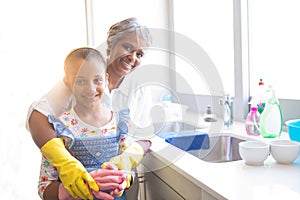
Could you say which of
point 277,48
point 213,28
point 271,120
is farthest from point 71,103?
point 213,28

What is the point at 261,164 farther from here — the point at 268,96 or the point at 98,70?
the point at 98,70

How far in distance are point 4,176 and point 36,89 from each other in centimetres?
67

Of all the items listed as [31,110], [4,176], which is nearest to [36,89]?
[4,176]

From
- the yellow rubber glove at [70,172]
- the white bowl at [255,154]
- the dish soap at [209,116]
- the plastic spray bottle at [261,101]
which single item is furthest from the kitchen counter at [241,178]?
the dish soap at [209,116]

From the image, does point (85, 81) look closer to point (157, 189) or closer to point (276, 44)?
point (157, 189)

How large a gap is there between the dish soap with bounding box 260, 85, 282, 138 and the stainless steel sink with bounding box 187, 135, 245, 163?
205 mm

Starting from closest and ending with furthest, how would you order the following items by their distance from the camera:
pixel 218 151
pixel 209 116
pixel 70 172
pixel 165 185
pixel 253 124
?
pixel 70 172 < pixel 165 185 < pixel 253 124 < pixel 218 151 < pixel 209 116

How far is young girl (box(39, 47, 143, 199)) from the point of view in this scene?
91cm

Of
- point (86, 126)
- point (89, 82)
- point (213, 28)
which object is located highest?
point (213, 28)

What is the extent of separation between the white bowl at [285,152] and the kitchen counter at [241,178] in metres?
0.02

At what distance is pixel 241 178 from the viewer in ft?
2.88

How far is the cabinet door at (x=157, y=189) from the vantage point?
124 cm

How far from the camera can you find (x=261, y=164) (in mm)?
1000

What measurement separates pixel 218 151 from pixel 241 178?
2.32 feet
